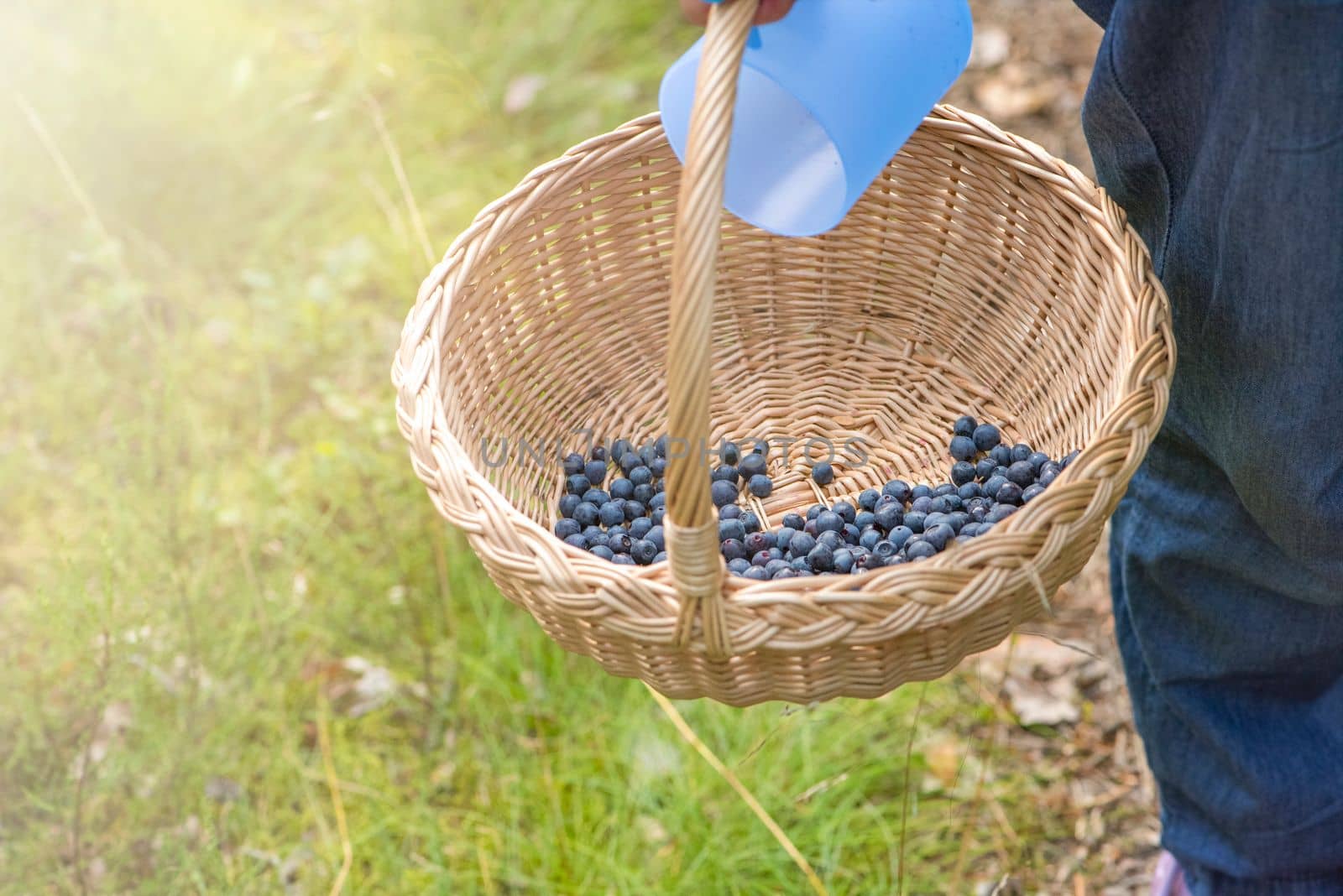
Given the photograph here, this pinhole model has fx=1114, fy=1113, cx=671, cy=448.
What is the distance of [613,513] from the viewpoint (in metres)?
1.25

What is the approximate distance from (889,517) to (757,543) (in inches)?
5.8

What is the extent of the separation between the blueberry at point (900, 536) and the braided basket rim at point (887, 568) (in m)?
0.23

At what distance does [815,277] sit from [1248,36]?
652 mm

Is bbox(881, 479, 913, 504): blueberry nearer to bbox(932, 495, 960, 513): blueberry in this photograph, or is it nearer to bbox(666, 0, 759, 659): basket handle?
bbox(932, 495, 960, 513): blueberry

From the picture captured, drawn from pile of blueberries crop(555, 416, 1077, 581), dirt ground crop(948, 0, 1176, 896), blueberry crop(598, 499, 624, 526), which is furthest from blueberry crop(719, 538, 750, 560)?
dirt ground crop(948, 0, 1176, 896)

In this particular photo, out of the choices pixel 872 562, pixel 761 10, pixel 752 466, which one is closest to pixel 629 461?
pixel 752 466

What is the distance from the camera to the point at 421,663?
1.84 m

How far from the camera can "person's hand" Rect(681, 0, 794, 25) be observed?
93cm

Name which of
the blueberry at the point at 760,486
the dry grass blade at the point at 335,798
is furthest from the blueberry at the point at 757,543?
the dry grass blade at the point at 335,798

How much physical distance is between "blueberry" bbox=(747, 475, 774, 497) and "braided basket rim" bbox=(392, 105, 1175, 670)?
408 millimetres

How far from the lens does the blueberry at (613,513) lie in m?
1.25

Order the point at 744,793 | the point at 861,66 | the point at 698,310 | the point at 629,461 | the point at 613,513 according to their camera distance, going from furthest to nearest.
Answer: the point at 744,793
the point at 629,461
the point at 613,513
the point at 861,66
the point at 698,310

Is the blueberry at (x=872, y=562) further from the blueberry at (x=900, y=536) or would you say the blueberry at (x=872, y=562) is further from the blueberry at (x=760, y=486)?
the blueberry at (x=760, y=486)

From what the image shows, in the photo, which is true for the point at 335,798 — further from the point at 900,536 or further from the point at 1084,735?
the point at 1084,735
